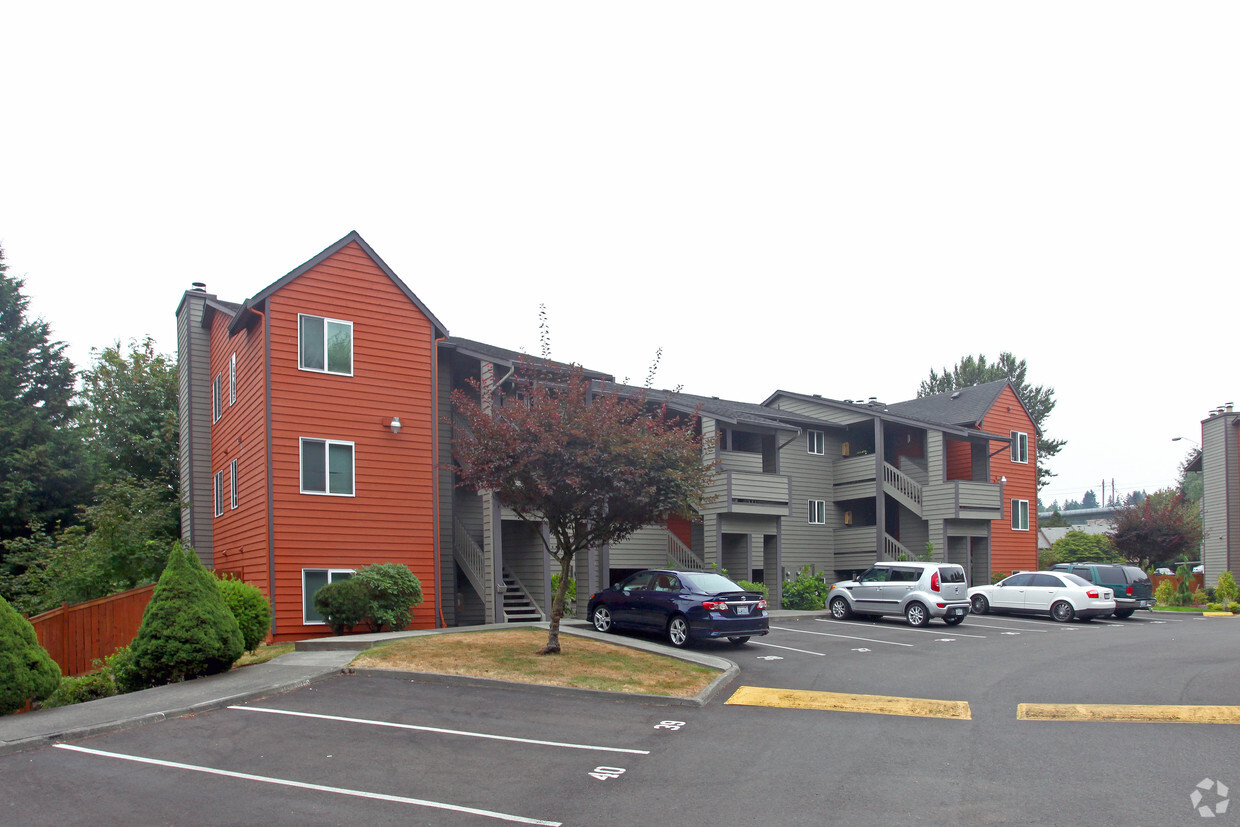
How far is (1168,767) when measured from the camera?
9.07 m

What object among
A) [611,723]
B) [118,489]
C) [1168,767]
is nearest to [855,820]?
[1168,767]

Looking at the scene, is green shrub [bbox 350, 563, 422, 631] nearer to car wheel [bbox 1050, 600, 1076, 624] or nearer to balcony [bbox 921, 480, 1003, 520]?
car wheel [bbox 1050, 600, 1076, 624]

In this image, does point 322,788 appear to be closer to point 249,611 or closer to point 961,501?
point 249,611

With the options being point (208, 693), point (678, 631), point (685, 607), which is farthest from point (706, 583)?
point (208, 693)

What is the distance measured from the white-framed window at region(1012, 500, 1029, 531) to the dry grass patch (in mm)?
26981

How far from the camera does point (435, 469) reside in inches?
872

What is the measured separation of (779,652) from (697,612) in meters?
2.05

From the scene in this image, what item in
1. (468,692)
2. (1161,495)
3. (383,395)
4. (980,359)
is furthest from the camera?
(980,359)

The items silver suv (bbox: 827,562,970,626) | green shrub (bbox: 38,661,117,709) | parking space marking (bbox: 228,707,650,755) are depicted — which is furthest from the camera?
silver suv (bbox: 827,562,970,626)

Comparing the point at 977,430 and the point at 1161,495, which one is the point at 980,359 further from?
the point at 977,430

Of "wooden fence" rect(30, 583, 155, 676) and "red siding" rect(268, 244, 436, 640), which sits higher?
"red siding" rect(268, 244, 436, 640)

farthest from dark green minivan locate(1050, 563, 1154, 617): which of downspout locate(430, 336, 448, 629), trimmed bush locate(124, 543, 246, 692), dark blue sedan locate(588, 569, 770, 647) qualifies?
trimmed bush locate(124, 543, 246, 692)

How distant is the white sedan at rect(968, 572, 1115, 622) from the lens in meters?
26.3

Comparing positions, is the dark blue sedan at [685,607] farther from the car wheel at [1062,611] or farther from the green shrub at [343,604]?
the car wheel at [1062,611]
